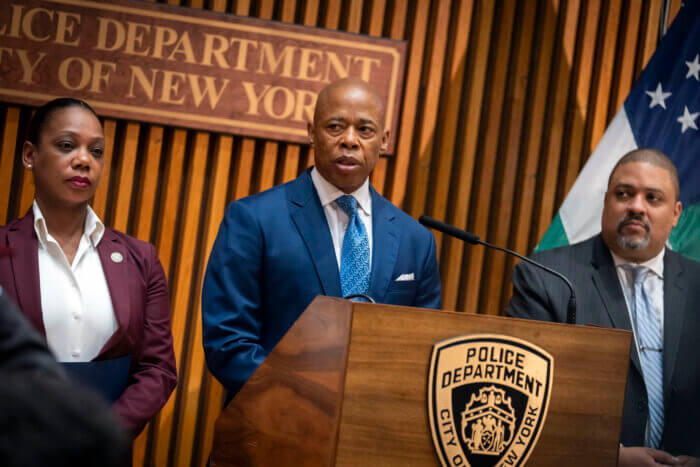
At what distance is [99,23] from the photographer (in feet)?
10.4

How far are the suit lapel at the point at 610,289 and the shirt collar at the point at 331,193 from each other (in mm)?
847

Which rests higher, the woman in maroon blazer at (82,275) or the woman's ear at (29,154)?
the woman's ear at (29,154)

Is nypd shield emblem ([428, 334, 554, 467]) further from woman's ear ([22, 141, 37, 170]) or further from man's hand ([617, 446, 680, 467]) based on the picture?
woman's ear ([22, 141, 37, 170])

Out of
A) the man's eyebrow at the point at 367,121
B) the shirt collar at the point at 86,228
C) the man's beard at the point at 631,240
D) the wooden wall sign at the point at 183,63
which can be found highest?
the wooden wall sign at the point at 183,63

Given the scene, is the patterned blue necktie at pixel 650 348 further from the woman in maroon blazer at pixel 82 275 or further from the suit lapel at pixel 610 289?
the woman in maroon blazer at pixel 82 275

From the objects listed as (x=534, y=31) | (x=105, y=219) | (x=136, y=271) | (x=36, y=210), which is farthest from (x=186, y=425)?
(x=534, y=31)

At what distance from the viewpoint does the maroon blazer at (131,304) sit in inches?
77.5

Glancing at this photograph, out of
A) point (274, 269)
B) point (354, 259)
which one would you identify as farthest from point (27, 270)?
point (354, 259)

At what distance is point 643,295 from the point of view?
8.07 ft

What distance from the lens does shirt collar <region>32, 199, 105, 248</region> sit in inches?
82.0

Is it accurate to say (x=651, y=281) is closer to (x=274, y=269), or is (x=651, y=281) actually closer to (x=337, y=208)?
(x=337, y=208)

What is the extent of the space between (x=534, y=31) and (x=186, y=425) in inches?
101

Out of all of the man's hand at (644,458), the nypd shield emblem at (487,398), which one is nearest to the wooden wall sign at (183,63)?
the man's hand at (644,458)

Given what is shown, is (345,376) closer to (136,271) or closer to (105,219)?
(136,271)
